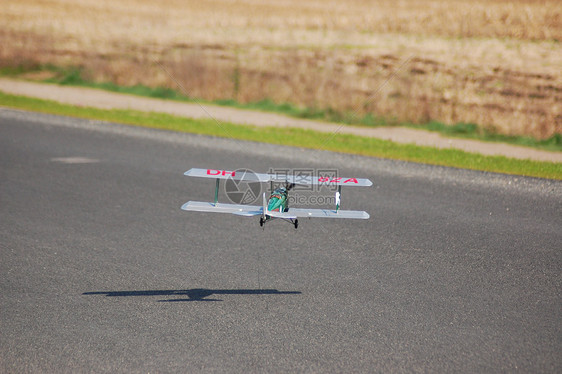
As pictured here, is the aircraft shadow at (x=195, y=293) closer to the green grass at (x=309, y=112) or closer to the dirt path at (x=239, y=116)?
the dirt path at (x=239, y=116)

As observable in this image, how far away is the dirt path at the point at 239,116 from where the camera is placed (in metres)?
28.5

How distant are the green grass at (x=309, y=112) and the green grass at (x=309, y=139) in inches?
178

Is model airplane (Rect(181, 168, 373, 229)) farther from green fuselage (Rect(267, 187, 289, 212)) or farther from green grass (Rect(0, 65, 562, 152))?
green grass (Rect(0, 65, 562, 152))

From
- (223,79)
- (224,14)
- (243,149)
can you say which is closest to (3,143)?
(243,149)

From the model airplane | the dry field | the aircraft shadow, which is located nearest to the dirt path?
the dry field

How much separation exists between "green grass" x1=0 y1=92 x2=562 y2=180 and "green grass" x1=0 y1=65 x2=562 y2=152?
14.8ft

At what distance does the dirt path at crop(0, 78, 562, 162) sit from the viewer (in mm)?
28547

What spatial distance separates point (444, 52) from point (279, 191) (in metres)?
43.5

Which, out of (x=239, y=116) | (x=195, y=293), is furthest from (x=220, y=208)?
(x=239, y=116)

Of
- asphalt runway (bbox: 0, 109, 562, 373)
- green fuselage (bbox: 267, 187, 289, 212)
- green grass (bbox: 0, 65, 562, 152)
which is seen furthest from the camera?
green grass (bbox: 0, 65, 562, 152)

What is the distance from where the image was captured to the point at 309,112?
117ft

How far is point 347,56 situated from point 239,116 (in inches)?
558

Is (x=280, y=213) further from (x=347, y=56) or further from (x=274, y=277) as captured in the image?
(x=347, y=56)

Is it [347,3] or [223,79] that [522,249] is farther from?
[347,3]
